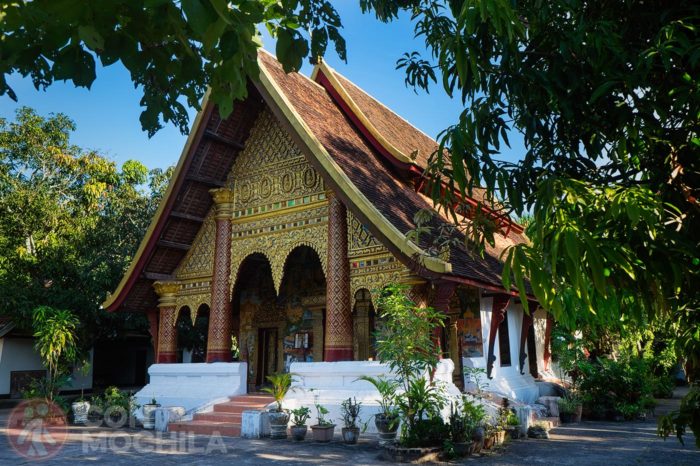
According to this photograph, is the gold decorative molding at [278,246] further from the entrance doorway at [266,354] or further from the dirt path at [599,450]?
the dirt path at [599,450]

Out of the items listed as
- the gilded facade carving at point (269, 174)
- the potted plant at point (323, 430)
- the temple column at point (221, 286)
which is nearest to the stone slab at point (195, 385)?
the temple column at point (221, 286)

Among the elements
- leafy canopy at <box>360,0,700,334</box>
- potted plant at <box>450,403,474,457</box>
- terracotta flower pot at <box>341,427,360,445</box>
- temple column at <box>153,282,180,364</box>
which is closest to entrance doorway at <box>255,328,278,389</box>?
temple column at <box>153,282,180,364</box>

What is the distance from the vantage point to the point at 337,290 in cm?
927

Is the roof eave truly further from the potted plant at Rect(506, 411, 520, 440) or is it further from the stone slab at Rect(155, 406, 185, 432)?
the potted plant at Rect(506, 411, 520, 440)

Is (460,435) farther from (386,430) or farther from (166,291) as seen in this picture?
(166,291)

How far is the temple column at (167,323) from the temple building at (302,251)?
30mm

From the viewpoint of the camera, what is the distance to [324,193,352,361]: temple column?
906 centimetres

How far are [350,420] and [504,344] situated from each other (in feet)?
15.9

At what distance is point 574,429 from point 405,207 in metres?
4.77

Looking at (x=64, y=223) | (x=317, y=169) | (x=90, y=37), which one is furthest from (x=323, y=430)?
(x=64, y=223)

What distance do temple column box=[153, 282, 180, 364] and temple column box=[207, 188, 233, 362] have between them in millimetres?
1396

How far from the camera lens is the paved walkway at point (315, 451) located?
258 inches

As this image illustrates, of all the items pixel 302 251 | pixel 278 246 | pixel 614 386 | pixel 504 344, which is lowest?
pixel 614 386

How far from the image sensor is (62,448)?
7871 millimetres
